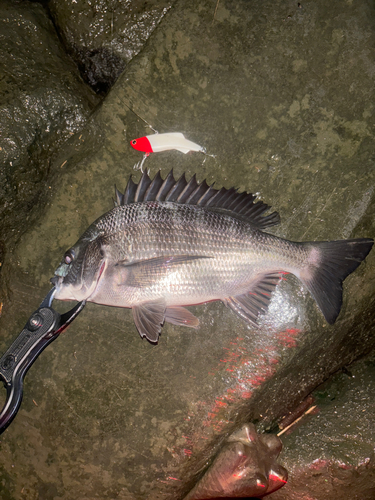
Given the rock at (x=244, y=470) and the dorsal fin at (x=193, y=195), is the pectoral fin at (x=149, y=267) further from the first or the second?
the rock at (x=244, y=470)

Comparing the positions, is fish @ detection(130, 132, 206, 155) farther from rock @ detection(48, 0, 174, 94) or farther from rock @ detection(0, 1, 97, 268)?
rock @ detection(48, 0, 174, 94)

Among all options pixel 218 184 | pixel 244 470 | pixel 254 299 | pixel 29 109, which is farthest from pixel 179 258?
pixel 29 109

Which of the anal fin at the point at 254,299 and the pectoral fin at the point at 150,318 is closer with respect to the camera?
the pectoral fin at the point at 150,318

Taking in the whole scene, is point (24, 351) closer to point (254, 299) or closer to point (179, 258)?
point (179, 258)

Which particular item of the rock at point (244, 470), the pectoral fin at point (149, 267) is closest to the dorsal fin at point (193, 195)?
the pectoral fin at point (149, 267)

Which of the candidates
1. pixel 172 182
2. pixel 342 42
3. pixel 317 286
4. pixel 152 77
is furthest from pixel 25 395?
pixel 342 42

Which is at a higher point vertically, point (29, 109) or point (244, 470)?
point (29, 109)

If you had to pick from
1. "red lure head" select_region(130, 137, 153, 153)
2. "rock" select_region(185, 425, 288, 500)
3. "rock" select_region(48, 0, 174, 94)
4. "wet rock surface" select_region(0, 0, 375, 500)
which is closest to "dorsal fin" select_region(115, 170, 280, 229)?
"wet rock surface" select_region(0, 0, 375, 500)

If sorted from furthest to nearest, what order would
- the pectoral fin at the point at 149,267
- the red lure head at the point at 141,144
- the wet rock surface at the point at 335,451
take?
the red lure head at the point at 141,144 < the wet rock surface at the point at 335,451 < the pectoral fin at the point at 149,267
